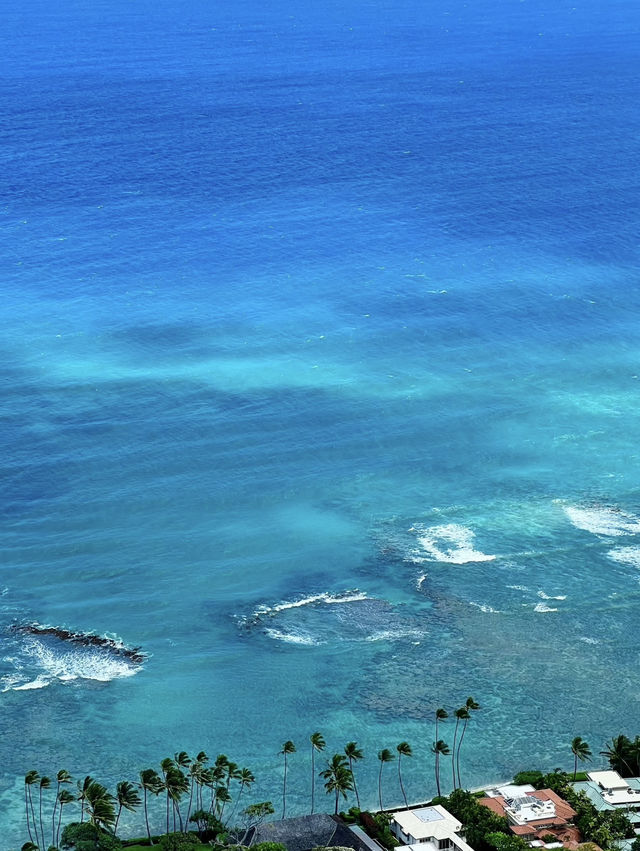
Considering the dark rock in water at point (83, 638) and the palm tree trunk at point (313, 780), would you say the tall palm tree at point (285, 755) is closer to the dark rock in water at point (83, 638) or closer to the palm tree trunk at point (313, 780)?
the palm tree trunk at point (313, 780)

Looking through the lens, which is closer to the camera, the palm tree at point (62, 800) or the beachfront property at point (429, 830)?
the beachfront property at point (429, 830)

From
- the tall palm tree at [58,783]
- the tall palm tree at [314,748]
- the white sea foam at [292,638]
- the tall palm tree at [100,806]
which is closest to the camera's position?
the tall palm tree at [100,806]

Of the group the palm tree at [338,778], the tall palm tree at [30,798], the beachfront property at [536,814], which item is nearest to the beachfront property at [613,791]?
the beachfront property at [536,814]

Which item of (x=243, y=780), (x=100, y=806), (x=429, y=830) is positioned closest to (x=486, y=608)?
(x=429, y=830)

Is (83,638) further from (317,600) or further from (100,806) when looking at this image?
(100,806)

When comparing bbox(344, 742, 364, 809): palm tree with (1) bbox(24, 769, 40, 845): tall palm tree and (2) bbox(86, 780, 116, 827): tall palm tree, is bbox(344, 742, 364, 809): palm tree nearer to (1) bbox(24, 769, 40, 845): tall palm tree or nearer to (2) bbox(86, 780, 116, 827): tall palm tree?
(2) bbox(86, 780, 116, 827): tall palm tree

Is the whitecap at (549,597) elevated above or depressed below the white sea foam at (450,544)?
below

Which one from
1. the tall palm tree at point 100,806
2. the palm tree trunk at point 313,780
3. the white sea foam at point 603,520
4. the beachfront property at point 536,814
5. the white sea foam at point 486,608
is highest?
the tall palm tree at point 100,806
